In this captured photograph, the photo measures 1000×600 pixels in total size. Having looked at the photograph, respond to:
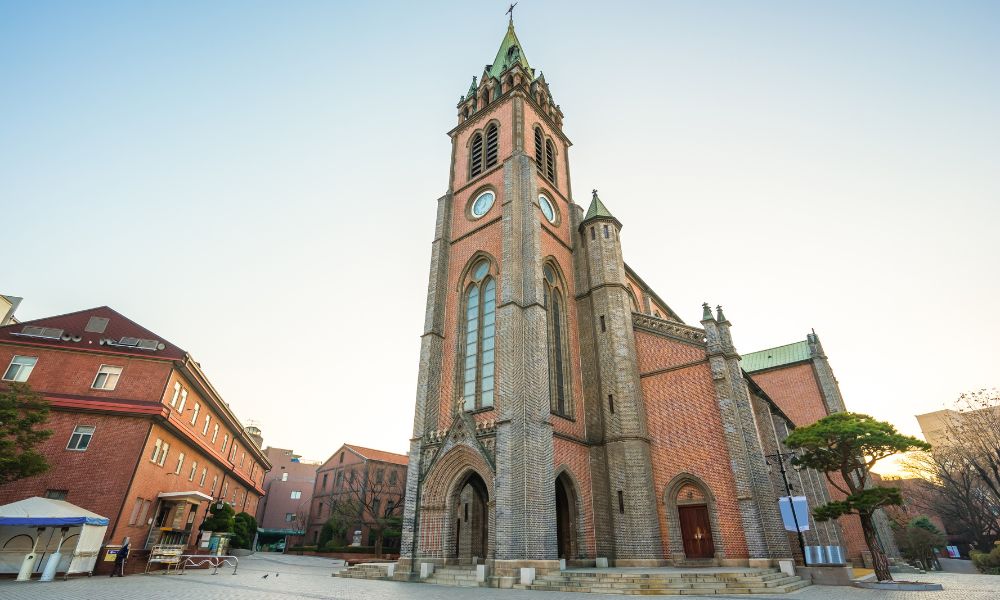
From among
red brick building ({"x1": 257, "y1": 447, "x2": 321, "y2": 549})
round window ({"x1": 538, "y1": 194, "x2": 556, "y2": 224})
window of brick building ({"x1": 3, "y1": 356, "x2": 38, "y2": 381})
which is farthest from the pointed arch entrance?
red brick building ({"x1": 257, "y1": 447, "x2": 321, "y2": 549})

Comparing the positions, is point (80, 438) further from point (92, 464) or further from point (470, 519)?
point (470, 519)

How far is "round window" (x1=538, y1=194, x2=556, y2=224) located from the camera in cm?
2562

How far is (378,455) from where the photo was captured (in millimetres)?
56438

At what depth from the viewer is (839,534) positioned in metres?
24.4

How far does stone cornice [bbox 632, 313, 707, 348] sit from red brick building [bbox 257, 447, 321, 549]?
53878mm

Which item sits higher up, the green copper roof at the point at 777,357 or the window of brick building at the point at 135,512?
the green copper roof at the point at 777,357

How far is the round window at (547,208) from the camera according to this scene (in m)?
25.6

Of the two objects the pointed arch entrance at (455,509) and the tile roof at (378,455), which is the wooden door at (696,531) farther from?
the tile roof at (378,455)

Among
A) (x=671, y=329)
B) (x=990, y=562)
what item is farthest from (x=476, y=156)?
(x=990, y=562)

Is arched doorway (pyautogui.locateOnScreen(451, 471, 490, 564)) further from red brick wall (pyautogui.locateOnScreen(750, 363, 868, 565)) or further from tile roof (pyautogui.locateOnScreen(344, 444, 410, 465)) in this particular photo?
tile roof (pyautogui.locateOnScreen(344, 444, 410, 465))

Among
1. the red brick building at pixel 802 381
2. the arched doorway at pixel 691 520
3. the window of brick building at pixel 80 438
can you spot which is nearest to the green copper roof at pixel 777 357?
the red brick building at pixel 802 381

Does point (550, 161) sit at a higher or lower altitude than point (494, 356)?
higher

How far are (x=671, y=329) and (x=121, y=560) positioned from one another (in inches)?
934

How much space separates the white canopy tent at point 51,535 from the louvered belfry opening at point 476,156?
22856 mm
